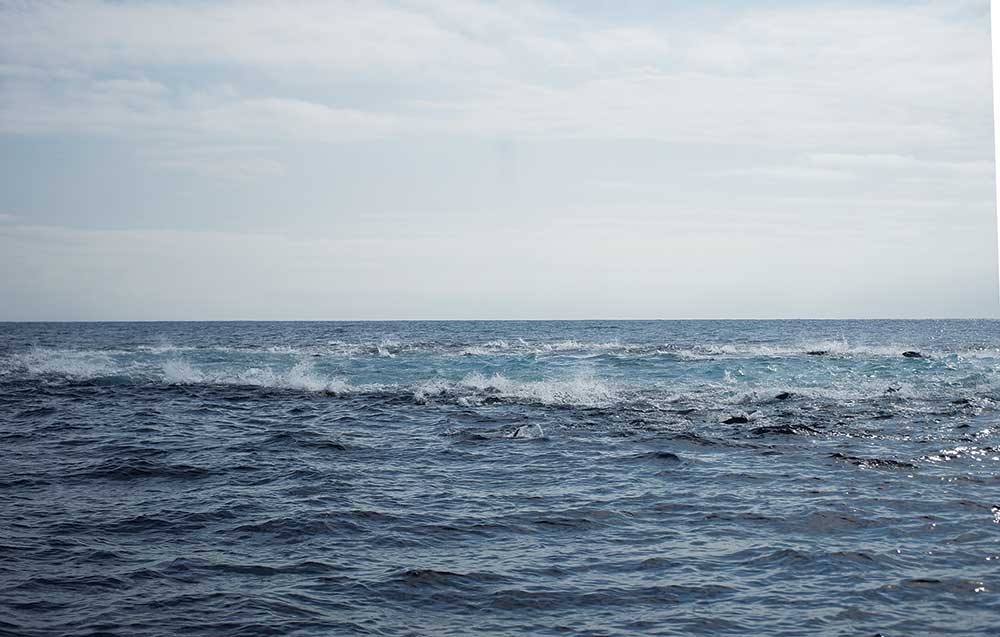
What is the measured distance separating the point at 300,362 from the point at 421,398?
16.3 meters

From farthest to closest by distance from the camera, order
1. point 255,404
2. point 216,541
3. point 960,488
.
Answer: point 255,404
point 960,488
point 216,541

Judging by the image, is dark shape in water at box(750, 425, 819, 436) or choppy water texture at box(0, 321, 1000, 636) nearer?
choppy water texture at box(0, 321, 1000, 636)

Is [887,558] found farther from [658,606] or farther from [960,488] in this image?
[960,488]

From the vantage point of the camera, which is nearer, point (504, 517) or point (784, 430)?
point (504, 517)

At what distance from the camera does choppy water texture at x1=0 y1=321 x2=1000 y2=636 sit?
7.98m

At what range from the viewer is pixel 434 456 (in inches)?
654

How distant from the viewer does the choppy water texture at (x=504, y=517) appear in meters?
7.98

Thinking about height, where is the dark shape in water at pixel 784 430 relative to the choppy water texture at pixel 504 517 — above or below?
above

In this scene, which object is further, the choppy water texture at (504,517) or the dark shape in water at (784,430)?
the dark shape in water at (784,430)

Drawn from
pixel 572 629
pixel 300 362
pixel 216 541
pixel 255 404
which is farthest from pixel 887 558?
pixel 300 362

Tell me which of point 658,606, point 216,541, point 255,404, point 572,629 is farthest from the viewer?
point 255,404

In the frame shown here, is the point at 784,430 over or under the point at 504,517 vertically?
over

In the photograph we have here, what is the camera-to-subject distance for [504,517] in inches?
454

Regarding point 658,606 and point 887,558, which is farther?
point 887,558
